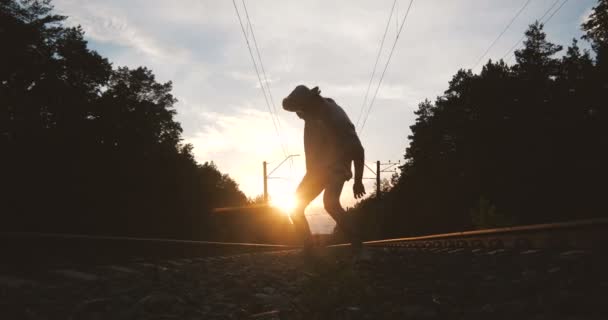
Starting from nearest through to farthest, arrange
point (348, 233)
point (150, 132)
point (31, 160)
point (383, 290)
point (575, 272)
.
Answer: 1. point (575, 272)
2. point (383, 290)
3. point (348, 233)
4. point (31, 160)
5. point (150, 132)

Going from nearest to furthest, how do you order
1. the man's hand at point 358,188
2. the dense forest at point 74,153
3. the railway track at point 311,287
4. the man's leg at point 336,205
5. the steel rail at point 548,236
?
the railway track at point 311,287, the steel rail at point 548,236, the man's leg at point 336,205, the man's hand at point 358,188, the dense forest at point 74,153

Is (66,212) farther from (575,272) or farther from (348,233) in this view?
(575,272)

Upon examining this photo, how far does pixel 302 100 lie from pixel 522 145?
38535mm

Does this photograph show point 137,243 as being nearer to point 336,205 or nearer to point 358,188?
point 336,205

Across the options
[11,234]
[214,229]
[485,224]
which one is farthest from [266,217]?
[11,234]

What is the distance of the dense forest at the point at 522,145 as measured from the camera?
33062 mm

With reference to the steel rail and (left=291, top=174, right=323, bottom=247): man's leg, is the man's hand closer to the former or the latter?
(left=291, top=174, right=323, bottom=247): man's leg

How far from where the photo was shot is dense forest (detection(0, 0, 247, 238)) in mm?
23453

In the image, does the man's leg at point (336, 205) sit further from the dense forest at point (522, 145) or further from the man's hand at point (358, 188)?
the dense forest at point (522, 145)

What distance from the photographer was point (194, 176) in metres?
36.7

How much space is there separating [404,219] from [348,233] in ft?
165

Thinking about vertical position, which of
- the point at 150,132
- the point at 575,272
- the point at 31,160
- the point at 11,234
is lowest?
the point at 575,272

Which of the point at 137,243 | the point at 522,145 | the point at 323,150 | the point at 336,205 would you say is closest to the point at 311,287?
the point at 137,243

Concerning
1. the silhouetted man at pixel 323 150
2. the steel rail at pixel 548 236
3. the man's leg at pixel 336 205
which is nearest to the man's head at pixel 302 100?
the silhouetted man at pixel 323 150
